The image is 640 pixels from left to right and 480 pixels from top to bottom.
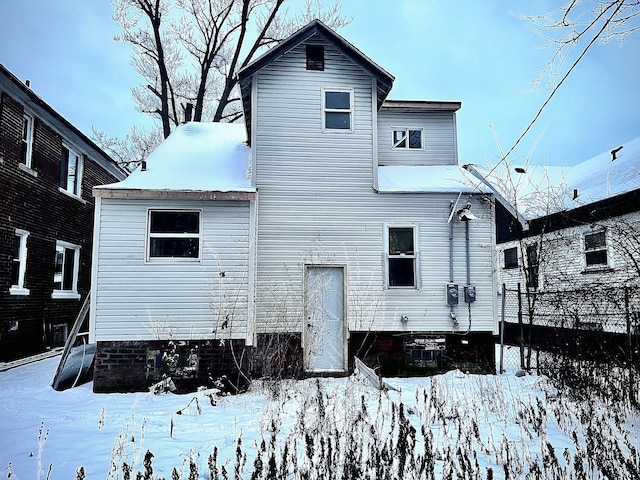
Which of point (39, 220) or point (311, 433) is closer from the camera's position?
point (311, 433)

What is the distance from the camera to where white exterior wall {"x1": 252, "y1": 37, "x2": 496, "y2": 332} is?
9719mm

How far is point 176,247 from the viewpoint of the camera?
8883mm

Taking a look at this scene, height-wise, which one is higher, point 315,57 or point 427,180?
point 315,57

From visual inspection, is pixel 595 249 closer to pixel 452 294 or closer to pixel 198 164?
pixel 452 294

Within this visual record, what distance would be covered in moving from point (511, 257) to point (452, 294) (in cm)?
866

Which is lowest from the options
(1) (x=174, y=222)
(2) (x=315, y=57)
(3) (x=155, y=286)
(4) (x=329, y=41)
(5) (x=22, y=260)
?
(3) (x=155, y=286)

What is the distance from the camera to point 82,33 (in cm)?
1113

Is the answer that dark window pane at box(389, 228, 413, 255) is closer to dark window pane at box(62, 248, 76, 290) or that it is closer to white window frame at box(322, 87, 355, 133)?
white window frame at box(322, 87, 355, 133)

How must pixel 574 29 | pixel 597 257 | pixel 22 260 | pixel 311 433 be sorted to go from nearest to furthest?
pixel 574 29
pixel 311 433
pixel 22 260
pixel 597 257

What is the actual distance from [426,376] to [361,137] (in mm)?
5624

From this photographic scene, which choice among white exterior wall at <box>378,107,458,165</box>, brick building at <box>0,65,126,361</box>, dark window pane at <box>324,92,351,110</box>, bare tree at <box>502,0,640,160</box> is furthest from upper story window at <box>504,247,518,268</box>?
brick building at <box>0,65,126,361</box>

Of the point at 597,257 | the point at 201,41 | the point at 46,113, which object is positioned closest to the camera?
the point at 46,113

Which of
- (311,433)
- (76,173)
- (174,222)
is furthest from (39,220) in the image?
(311,433)

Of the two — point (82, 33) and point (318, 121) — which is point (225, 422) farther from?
point (82, 33)
